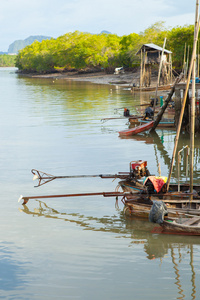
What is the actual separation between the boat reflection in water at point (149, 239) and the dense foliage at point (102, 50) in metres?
61.0

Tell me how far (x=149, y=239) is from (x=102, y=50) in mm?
113124

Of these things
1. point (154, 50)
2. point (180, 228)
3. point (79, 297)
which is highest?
point (154, 50)

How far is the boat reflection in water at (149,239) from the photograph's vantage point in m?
11.8

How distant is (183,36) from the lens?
7481 centimetres

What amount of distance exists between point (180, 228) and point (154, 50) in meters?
51.0

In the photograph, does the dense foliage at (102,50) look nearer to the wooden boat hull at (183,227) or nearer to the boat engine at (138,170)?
the boat engine at (138,170)

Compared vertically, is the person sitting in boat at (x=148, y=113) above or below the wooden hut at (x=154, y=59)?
below

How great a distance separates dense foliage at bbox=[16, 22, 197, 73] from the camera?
3105 inches

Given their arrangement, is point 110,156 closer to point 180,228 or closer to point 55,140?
point 55,140

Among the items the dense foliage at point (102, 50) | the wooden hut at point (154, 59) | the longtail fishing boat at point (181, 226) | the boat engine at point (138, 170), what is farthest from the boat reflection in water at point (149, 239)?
the dense foliage at point (102, 50)

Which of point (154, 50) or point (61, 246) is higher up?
point (154, 50)

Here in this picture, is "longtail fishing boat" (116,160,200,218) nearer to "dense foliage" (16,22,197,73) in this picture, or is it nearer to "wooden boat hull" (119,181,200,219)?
"wooden boat hull" (119,181,200,219)

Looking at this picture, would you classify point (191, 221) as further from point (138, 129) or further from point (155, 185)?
point (138, 129)

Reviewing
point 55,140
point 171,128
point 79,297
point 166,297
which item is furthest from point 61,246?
point 171,128
